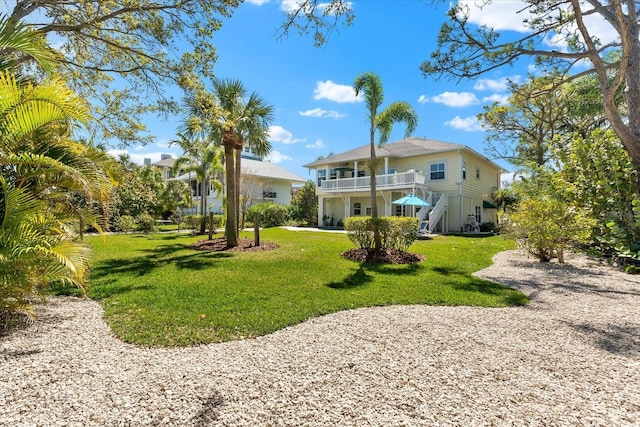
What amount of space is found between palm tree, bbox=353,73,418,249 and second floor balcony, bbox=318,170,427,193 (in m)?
11.0

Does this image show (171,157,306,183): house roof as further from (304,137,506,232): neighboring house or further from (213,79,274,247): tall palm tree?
(213,79,274,247): tall palm tree

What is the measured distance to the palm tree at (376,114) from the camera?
10.3m

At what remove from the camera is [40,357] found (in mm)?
3434

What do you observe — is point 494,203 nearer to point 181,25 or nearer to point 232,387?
point 181,25

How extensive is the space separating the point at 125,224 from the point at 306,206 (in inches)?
619

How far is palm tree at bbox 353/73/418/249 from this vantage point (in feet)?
33.9

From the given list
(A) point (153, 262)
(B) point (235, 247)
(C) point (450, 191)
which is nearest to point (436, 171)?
(C) point (450, 191)

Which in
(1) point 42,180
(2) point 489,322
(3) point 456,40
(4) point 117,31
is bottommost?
(2) point 489,322

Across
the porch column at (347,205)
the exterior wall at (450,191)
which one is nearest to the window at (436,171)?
the exterior wall at (450,191)

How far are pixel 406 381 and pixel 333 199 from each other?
26.1m

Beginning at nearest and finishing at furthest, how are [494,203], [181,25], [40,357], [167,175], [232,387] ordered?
1. [232,387]
2. [40,357]
3. [181,25]
4. [494,203]
5. [167,175]

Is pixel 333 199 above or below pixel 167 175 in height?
below

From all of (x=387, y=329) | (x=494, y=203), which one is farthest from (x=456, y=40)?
(x=494, y=203)

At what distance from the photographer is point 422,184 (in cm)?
2227
